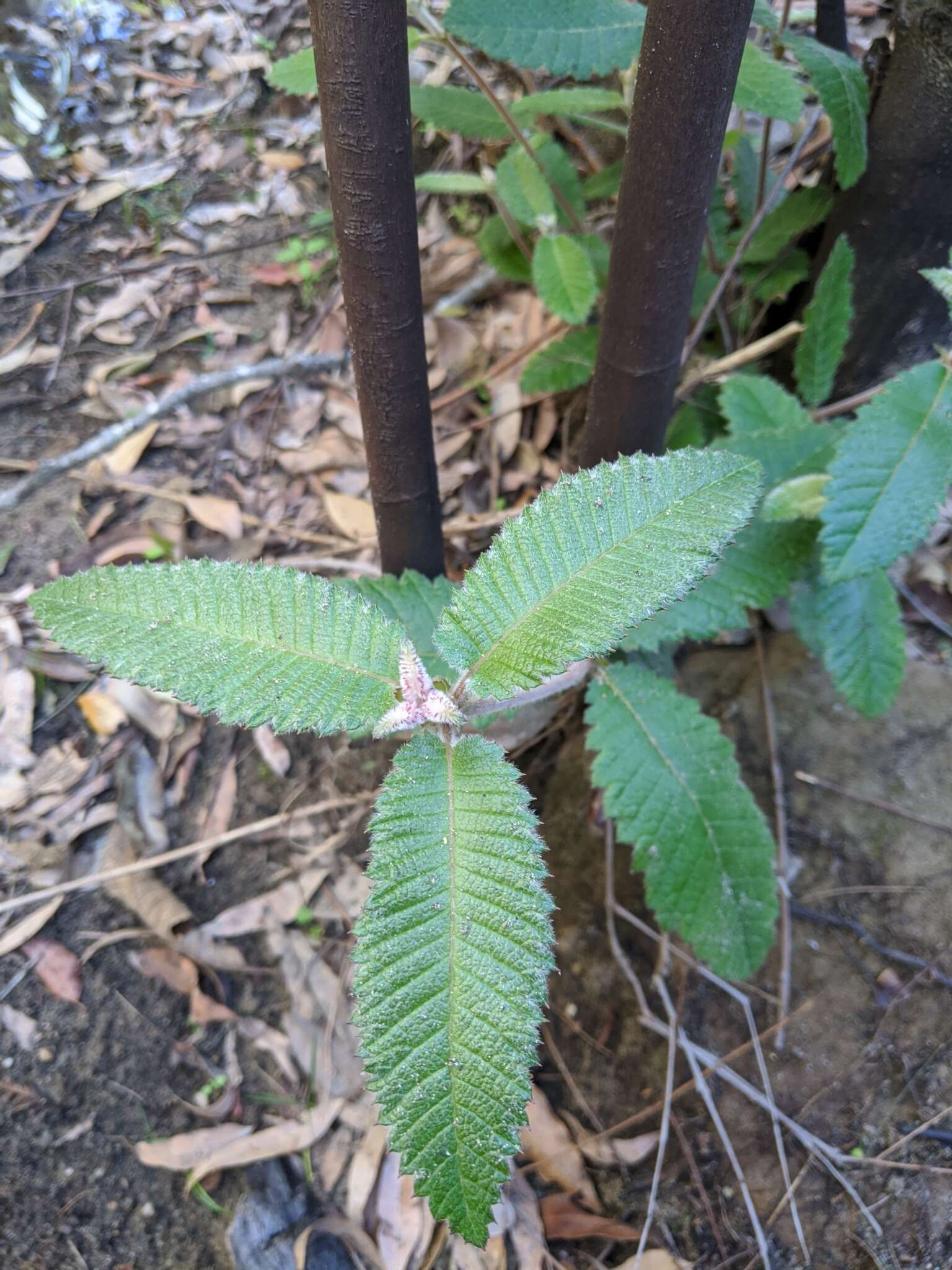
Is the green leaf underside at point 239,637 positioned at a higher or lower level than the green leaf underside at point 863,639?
higher

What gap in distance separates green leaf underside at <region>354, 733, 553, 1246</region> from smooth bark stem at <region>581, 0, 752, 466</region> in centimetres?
53

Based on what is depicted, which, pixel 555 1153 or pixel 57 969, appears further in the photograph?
pixel 57 969

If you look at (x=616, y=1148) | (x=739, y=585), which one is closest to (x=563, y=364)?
(x=739, y=585)

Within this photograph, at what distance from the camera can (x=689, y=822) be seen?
1321 millimetres

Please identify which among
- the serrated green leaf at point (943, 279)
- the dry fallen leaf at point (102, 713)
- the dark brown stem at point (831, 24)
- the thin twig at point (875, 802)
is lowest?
the dry fallen leaf at point (102, 713)

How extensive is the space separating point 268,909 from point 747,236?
5.41ft

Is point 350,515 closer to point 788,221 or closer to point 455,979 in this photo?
point 788,221

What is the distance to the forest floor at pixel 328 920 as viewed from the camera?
1341mm

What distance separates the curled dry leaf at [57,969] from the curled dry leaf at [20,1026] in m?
0.06

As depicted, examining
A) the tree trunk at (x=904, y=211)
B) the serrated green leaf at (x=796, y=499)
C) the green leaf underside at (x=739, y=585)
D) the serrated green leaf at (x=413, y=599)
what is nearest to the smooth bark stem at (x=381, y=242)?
the serrated green leaf at (x=413, y=599)

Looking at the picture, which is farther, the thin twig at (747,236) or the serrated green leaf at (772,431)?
the thin twig at (747,236)

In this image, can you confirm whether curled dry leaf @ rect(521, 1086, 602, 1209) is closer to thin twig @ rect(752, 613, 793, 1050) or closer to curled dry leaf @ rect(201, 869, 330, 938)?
thin twig @ rect(752, 613, 793, 1050)

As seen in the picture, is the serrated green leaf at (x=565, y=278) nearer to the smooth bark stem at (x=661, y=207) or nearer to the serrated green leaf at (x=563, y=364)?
the serrated green leaf at (x=563, y=364)

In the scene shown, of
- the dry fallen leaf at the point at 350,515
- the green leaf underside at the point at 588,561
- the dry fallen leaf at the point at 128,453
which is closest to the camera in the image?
the green leaf underside at the point at 588,561
